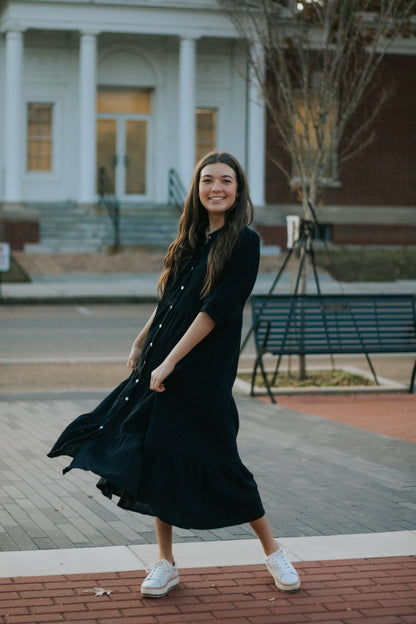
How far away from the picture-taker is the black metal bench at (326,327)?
10.5 meters

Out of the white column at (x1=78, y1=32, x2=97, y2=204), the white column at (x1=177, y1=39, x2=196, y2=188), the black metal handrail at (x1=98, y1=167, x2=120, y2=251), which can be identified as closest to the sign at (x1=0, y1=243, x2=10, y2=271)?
the black metal handrail at (x1=98, y1=167, x2=120, y2=251)

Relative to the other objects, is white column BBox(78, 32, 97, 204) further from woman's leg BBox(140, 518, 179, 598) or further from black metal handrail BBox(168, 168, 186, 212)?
woman's leg BBox(140, 518, 179, 598)

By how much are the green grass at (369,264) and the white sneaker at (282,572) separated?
21.2 metres

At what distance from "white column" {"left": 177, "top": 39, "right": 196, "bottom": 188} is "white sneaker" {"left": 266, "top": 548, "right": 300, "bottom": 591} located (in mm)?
24355

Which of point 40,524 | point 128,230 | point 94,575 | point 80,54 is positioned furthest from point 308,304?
point 80,54

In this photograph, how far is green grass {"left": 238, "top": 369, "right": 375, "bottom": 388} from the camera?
36.2 feet

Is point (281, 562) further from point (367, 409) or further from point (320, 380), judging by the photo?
point (320, 380)

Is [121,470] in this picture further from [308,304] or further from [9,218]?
[9,218]

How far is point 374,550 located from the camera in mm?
5391

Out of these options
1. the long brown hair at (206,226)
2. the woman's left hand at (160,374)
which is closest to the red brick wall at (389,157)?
the long brown hair at (206,226)

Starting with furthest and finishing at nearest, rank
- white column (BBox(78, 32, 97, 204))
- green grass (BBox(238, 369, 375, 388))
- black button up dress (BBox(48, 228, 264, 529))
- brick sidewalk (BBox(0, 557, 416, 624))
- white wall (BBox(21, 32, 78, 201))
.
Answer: white wall (BBox(21, 32, 78, 201)) → white column (BBox(78, 32, 97, 204)) → green grass (BBox(238, 369, 375, 388)) → black button up dress (BBox(48, 228, 264, 529)) → brick sidewalk (BBox(0, 557, 416, 624))

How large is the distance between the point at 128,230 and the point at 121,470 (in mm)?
23307

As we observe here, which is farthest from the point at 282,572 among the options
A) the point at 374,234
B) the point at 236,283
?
the point at 374,234

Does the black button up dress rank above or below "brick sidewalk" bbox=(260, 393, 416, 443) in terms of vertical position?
above
